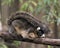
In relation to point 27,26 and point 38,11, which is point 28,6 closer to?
point 38,11

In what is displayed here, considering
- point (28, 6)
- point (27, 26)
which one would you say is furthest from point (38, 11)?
point (27, 26)

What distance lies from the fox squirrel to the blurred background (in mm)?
Answer: 645

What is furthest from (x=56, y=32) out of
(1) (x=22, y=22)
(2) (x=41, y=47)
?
(1) (x=22, y=22)

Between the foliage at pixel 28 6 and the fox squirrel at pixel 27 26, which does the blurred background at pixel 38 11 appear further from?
the fox squirrel at pixel 27 26

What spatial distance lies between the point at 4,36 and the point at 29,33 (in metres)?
0.18

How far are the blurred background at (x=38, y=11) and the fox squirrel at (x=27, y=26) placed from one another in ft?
2.11

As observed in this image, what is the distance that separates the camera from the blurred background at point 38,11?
Answer: 8.13 feet

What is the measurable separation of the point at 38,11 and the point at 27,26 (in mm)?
861

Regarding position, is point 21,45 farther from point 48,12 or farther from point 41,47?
point 48,12

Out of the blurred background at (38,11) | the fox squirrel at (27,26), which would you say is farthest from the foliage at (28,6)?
the fox squirrel at (27,26)

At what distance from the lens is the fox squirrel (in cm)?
167

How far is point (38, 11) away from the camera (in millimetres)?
2535

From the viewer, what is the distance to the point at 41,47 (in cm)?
294

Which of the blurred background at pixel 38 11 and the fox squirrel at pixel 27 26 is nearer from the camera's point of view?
the fox squirrel at pixel 27 26
